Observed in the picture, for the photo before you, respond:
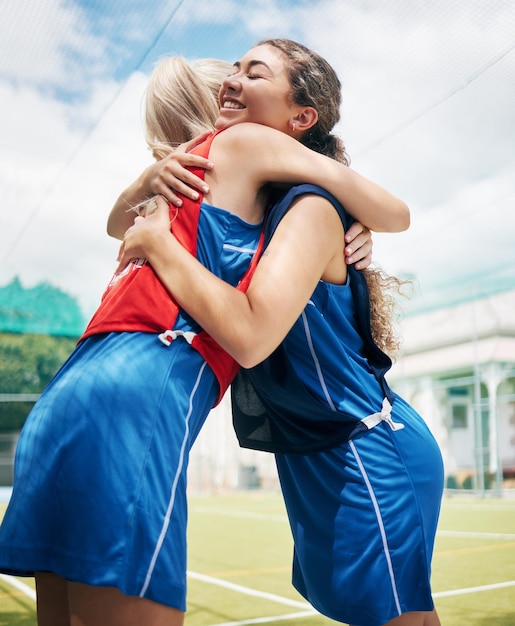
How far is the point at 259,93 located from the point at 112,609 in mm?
865

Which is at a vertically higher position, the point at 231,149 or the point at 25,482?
the point at 231,149

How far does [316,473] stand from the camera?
4.43 ft

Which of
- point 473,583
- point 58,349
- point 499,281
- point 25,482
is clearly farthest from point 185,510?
point 58,349

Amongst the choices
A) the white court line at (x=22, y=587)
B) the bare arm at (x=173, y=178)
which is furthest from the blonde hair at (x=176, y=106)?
the white court line at (x=22, y=587)

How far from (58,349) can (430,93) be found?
17928 mm

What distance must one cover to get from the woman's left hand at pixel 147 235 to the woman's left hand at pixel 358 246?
322 millimetres

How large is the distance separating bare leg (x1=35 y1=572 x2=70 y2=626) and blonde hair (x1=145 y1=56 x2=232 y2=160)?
770 millimetres

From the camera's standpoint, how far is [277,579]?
438 centimetres

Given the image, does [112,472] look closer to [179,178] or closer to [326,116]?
[179,178]

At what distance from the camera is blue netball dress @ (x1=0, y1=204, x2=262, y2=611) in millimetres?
972

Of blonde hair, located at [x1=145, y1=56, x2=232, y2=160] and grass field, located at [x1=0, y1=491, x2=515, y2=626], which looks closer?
blonde hair, located at [x1=145, y1=56, x2=232, y2=160]

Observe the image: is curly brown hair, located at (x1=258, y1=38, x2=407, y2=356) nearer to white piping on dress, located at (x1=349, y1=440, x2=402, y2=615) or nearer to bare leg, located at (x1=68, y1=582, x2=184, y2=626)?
white piping on dress, located at (x1=349, y1=440, x2=402, y2=615)

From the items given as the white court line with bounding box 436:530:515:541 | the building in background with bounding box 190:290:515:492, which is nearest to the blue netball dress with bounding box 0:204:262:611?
the white court line with bounding box 436:530:515:541

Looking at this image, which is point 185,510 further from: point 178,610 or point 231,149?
point 231,149
